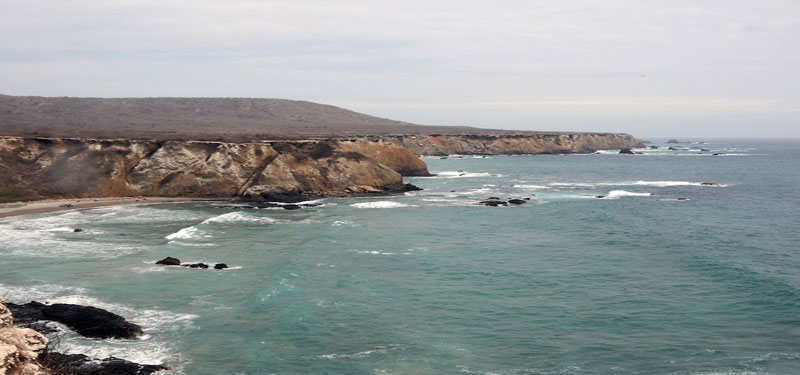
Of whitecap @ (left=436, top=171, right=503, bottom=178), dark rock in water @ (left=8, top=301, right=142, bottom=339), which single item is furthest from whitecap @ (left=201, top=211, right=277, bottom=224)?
whitecap @ (left=436, top=171, right=503, bottom=178)

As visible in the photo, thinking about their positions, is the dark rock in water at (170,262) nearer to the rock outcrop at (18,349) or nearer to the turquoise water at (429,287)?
the turquoise water at (429,287)

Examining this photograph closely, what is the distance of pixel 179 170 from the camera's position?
79.9m

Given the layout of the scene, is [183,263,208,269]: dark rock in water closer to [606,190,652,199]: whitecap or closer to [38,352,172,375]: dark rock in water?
[38,352,172,375]: dark rock in water

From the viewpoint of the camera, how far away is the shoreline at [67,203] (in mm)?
64688

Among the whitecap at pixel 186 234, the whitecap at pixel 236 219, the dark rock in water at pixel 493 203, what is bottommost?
the whitecap at pixel 186 234

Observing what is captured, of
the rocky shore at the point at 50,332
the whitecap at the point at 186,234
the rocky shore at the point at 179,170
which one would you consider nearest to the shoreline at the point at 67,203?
→ the rocky shore at the point at 179,170

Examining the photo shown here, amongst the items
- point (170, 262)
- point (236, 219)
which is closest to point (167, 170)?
point (236, 219)

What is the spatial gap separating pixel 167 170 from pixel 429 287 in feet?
177

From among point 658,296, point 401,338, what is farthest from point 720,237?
point 401,338

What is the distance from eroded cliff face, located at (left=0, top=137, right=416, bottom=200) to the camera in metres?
76.2

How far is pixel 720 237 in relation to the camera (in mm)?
52625

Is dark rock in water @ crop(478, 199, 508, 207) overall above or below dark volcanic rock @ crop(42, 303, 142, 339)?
above

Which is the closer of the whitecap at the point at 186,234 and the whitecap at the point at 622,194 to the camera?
the whitecap at the point at 186,234

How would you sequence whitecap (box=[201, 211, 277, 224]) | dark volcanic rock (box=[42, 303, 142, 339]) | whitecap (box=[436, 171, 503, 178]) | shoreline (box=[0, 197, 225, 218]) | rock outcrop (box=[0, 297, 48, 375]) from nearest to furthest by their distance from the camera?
1. rock outcrop (box=[0, 297, 48, 375])
2. dark volcanic rock (box=[42, 303, 142, 339])
3. whitecap (box=[201, 211, 277, 224])
4. shoreline (box=[0, 197, 225, 218])
5. whitecap (box=[436, 171, 503, 178])
